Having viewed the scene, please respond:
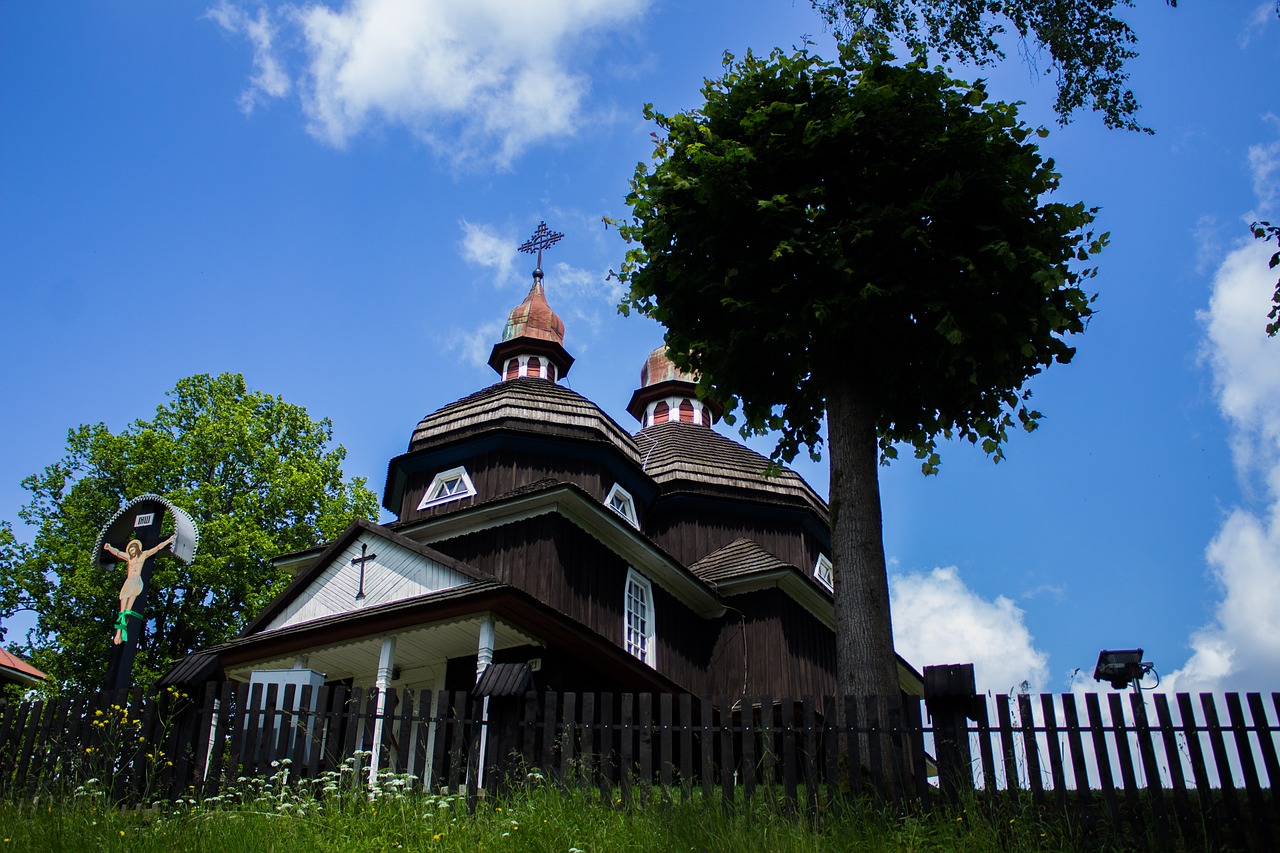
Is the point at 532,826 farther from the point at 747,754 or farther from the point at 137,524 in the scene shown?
the point at 137,524

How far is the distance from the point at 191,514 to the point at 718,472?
13.8m

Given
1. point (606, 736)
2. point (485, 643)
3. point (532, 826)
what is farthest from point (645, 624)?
point (532, 826)

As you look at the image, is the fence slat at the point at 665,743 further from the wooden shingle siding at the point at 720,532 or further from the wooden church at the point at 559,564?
the wooden shingle siding at the point at 720,532

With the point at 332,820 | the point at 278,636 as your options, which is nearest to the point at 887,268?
the point at 332,820

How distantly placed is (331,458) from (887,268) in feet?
75.2

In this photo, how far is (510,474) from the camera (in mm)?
19750

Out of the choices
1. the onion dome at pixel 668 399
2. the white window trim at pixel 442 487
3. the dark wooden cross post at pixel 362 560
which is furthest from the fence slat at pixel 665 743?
the onion dome at pixel 668 399

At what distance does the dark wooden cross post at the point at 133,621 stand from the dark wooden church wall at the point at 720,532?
12291 millimetres

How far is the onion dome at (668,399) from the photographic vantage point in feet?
92.3

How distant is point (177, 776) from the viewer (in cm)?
900

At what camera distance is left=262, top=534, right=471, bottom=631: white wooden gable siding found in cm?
1487

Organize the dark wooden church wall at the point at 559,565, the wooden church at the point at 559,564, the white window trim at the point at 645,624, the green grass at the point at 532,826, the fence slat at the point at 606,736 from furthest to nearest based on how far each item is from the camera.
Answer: the white window trim at the point at 645,624 → the dark wooden church wall at the point at 559,565 → the wooden church at the point at 559,564 → the fence slat at the point at 606,736 → the green grass at the point at 532,826

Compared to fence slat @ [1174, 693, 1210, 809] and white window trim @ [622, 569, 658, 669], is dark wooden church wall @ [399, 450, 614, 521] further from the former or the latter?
fence slat @ [1174, 693, 1210, 809]

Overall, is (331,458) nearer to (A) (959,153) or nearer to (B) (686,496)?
(B) (686,496)
